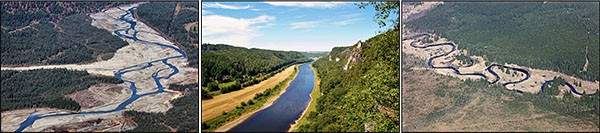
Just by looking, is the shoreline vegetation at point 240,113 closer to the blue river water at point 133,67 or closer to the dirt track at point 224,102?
the dirt track at point 224,102

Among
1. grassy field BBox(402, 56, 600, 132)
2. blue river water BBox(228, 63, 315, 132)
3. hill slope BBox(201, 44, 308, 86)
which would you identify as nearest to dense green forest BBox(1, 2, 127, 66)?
hill slope BBox(201, 44, 308, 86)

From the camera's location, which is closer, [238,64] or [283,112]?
[283,112]

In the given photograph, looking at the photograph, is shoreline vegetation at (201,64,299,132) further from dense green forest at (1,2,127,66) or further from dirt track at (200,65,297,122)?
dense green forest at (1,2,127,66)

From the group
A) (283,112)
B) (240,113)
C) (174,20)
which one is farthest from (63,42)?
(283,112)

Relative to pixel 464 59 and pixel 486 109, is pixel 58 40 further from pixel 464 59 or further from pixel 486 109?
pixel 464 59

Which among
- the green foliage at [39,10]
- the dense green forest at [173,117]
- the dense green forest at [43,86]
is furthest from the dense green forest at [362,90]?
the green foliage at [39,10]

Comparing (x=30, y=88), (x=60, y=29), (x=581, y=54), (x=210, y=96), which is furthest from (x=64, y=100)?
(x=581, y=54)

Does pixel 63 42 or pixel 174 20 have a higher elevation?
pixel 174 20
